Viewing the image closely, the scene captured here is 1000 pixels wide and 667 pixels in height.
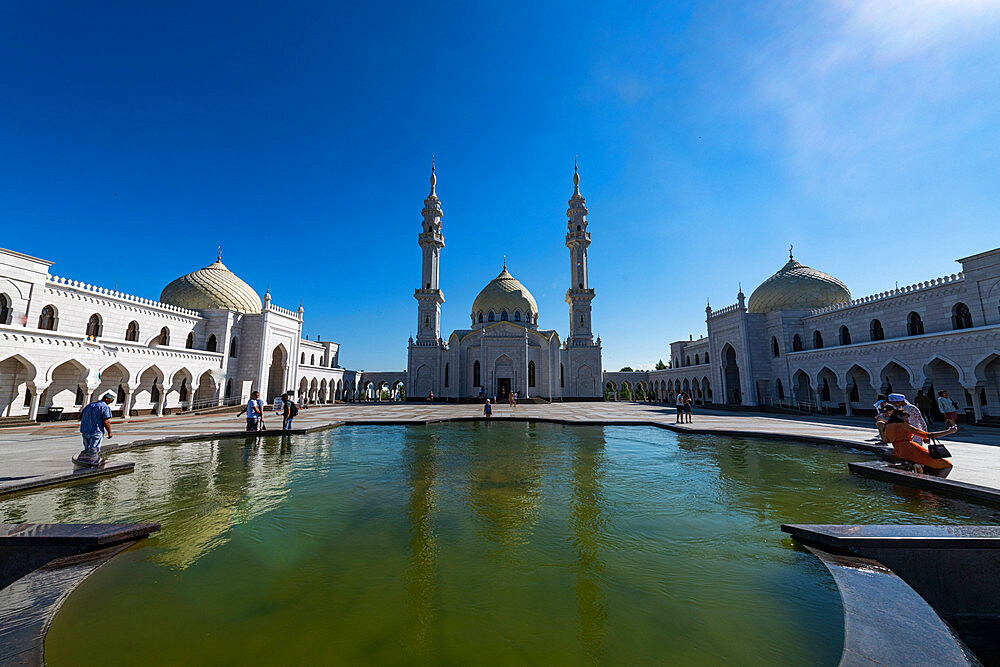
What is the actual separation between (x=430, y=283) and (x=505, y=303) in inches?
298

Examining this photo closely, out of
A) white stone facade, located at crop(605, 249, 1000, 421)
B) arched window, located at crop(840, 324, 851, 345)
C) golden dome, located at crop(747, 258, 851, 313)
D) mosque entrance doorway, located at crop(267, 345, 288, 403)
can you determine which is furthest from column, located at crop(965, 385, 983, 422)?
mosque entrance doorway, located at crop(267, 345, 288, 403)

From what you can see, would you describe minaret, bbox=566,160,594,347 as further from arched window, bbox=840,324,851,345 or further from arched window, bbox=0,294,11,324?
arched window, bbox=0,294,11,324

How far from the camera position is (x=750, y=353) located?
26609 mm

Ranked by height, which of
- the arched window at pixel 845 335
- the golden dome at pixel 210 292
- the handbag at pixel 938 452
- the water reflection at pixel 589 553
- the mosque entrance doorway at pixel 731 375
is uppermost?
the golden dome at pixel 210 292

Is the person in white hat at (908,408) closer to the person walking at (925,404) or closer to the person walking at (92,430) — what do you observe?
the person walking at (92,430)

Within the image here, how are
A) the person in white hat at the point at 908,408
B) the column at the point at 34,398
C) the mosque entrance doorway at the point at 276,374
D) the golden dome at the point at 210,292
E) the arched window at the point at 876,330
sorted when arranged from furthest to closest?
the mosque entrance doorway at the point at 276,374, the golden dome at the point at 210,292, the arched window at the point at 876,330, the column at the point at 34,398, the person in white hat at the point at 908,408

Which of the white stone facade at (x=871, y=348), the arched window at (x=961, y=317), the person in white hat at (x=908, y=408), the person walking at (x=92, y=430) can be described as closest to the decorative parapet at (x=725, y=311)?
the white stone facade at (x=871, y=348)

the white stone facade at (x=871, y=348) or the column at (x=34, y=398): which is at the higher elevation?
the white stone facade at (x=871, y=348)

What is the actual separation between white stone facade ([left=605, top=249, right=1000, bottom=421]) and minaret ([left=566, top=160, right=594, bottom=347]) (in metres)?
11.1

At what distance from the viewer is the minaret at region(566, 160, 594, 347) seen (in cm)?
3891

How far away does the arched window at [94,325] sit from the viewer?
19.6 m

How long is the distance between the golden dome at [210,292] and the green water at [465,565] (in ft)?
78.9

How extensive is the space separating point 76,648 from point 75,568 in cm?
143

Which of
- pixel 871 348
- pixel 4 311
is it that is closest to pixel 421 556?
pixel 4 311
